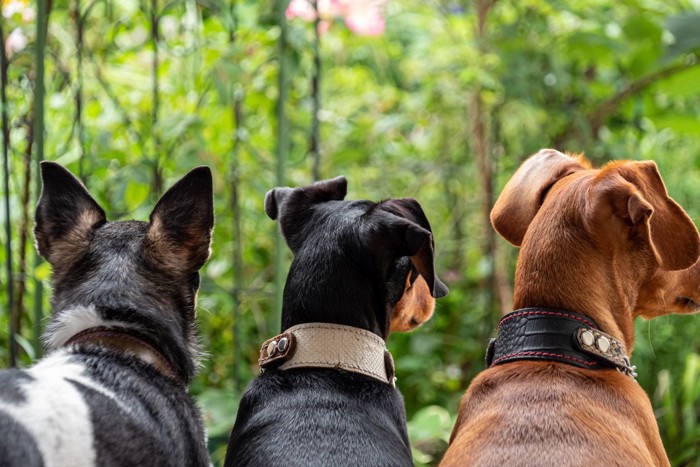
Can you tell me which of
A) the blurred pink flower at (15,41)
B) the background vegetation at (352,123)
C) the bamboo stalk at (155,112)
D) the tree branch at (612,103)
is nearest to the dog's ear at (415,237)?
the background vegetation at (352,123)

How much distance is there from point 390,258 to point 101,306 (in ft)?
2.22

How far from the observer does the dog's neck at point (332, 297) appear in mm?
2092

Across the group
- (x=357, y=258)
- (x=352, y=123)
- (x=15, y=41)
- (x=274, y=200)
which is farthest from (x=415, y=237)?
(x=15, y=41)

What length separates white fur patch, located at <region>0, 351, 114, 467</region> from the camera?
168cm

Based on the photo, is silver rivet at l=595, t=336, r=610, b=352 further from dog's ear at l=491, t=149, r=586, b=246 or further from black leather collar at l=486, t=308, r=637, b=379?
dog's ear at l=491, t=149, r=586, b=246

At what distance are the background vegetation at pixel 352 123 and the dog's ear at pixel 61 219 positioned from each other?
2.02 ft

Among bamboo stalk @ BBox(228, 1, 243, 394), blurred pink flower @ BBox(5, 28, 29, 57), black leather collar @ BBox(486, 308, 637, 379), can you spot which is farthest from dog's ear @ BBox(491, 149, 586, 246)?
blurred pink flower @ BBox(5, 28, 29, 57)

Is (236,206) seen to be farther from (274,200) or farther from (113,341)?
(113,341)

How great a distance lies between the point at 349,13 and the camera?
3492mm

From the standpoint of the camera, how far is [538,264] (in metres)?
2.11

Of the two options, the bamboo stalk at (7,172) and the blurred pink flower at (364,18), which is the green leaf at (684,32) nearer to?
the blurred pink flower at (364,18)

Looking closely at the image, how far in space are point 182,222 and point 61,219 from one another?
1.02 feet

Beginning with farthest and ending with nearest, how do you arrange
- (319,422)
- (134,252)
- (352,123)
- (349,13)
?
1. (352,123)
2. (349,13)
3. (134,252)
4. (319,422)

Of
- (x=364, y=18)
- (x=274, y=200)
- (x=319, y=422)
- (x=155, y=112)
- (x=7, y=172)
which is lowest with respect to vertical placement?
(x=319, y=422)
